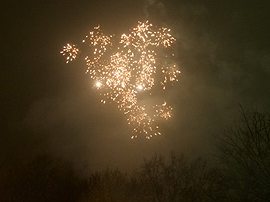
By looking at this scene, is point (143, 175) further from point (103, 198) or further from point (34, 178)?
point (34, 178)


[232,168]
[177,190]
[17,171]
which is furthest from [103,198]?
[232,168]

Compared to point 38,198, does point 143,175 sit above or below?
above

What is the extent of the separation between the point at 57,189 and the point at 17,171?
630 cm

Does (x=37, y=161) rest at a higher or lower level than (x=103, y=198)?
higher

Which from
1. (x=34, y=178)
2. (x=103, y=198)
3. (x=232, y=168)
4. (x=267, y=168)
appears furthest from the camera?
(x=34, y=178)

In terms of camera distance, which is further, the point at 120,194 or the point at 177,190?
the point at 120,194

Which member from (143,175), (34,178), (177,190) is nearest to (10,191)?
(34,178)

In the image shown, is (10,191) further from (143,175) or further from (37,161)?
(143,175)

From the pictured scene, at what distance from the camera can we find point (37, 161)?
121ft

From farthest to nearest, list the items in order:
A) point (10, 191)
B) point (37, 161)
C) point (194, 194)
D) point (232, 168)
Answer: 1. point (37, 161)
2. point (10, 191)
3. point (194, 194)
4. point (232, 168)

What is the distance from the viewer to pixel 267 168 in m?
11.4

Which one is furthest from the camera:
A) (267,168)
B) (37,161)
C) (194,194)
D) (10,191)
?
(37,161)

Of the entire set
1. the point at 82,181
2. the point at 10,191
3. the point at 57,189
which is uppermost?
the point at 82,181

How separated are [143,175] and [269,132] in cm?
1662
